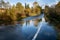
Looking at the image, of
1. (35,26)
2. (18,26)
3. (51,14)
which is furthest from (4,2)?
(51,14)

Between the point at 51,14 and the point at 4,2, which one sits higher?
the point at 4,2

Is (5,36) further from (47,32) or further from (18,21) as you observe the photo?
(47,32)

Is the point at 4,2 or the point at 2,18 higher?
the point at 4,2

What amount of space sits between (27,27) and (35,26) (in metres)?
0.12

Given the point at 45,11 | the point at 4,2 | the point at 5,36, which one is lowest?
the point at 5,36

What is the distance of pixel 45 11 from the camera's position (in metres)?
2.45

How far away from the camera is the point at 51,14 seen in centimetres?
244

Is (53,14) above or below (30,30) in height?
above

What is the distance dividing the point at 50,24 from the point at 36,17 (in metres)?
0.24

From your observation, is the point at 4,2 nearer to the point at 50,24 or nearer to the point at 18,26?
the point at 18,26

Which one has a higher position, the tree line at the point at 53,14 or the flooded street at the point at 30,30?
the tree line at the point at 53,14

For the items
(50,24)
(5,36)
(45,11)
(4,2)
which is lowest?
(5,36)

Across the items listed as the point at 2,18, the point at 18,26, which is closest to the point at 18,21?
the point at 18,26

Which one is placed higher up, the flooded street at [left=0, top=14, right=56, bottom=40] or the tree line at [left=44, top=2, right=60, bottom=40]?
the tree line at [left=44, top=2, right=60, bottom=40]
